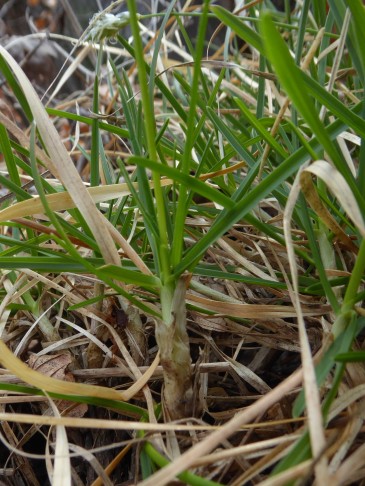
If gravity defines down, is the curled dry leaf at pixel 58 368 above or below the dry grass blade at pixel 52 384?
below

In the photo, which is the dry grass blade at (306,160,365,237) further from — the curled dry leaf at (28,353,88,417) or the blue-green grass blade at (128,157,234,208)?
the curled dry leaf at (28,353,88,417)

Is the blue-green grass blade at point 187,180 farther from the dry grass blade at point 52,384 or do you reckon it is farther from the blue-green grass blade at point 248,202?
the dry grass blade at point 52,384

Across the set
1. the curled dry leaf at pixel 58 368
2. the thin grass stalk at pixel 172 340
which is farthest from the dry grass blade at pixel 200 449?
the curled dry leaf at pixel 58 368

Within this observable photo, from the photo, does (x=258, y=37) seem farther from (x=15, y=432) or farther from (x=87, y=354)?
(x=15, y=432)

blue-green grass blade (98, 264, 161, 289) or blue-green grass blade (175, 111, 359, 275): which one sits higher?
blue-green grass blade (175, 111, 359, 275)

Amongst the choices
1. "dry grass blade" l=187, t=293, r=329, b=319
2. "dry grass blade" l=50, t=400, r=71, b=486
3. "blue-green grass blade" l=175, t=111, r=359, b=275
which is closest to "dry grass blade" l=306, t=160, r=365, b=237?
"blue-green grass blade" l=175, t=111, r=359, b=275

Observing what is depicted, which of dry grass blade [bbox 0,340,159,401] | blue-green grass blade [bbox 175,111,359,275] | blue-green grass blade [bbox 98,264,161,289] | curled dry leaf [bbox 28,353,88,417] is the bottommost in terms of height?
curled dry leaf [bbox 28,353,88,417]

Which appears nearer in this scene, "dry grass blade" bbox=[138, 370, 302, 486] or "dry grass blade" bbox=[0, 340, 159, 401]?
"dry grass blade" bbox=[138, 370, 302, 486]

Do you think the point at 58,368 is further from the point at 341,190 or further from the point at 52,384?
the point at 341,190

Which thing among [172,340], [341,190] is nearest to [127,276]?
[172,340]

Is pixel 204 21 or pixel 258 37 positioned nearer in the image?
pixel 204 21

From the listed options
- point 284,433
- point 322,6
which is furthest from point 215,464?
point 322,6
